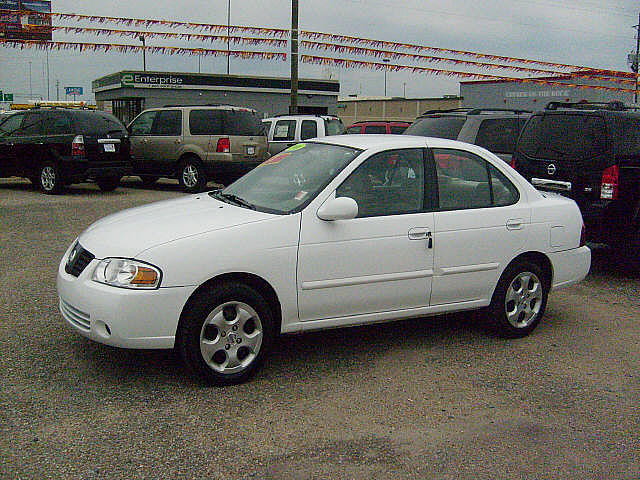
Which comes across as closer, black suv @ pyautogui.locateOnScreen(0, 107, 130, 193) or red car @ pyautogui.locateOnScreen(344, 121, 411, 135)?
black suv @ pyautogui.locateOnScreen(0, 107, 130, 193)

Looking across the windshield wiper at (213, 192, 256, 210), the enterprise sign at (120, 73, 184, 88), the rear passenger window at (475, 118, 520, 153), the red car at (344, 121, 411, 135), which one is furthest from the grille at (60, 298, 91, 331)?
the enterprise sign at (120, 73, 184, 88)

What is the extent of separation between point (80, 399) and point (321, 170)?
2285mm

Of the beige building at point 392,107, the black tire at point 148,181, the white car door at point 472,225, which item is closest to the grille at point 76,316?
the white car door at point 472,225

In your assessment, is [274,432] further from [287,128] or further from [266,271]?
[287,128]

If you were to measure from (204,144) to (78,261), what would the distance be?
1124 cm

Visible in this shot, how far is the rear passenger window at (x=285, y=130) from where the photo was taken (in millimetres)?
18297

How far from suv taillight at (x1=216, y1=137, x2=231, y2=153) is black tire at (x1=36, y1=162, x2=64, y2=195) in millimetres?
3309

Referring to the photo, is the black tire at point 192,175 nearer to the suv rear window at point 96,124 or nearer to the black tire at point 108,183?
the black tire at point 108,183

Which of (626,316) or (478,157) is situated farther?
(626,316)

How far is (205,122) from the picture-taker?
15914mm

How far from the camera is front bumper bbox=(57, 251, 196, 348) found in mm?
4426

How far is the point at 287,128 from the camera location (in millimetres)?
18438

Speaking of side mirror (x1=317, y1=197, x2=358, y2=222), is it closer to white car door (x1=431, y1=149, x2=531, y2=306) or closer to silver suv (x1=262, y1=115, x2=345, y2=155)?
white car door (x1=431, y1=149, x2=531, y2=306)

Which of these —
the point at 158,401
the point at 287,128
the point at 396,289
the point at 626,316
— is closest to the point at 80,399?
the point at 158,401
